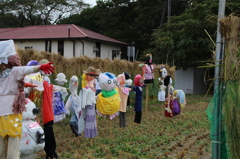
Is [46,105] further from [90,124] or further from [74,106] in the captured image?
[74,106]

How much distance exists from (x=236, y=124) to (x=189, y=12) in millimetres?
17728

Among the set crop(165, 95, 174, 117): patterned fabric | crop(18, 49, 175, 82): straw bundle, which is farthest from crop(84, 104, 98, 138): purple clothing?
crop(165, 95, 174, 117): patterned fabric

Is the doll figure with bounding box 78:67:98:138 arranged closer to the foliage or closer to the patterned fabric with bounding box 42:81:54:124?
the patterned fabric with bounding box 42:81:54:124

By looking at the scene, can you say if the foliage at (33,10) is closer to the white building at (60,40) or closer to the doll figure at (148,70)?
the white building at (60,40)

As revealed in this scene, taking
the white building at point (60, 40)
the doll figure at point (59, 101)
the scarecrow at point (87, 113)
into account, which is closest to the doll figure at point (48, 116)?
the scarecrow at point (87, 113)

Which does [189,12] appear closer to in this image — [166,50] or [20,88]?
[166,50]

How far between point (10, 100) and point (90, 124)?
283cm

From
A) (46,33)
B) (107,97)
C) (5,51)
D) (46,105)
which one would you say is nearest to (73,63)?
(107,97)

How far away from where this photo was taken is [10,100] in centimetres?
374

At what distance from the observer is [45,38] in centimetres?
2142

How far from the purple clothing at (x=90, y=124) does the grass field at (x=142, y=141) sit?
0.89 feet

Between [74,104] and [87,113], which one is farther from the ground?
[74,104]

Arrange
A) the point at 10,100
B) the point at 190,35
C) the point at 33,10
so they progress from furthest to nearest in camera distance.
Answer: the point at 33,10, the point at 190,35, the point at 10,100

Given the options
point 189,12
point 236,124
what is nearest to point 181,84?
point 189,12
